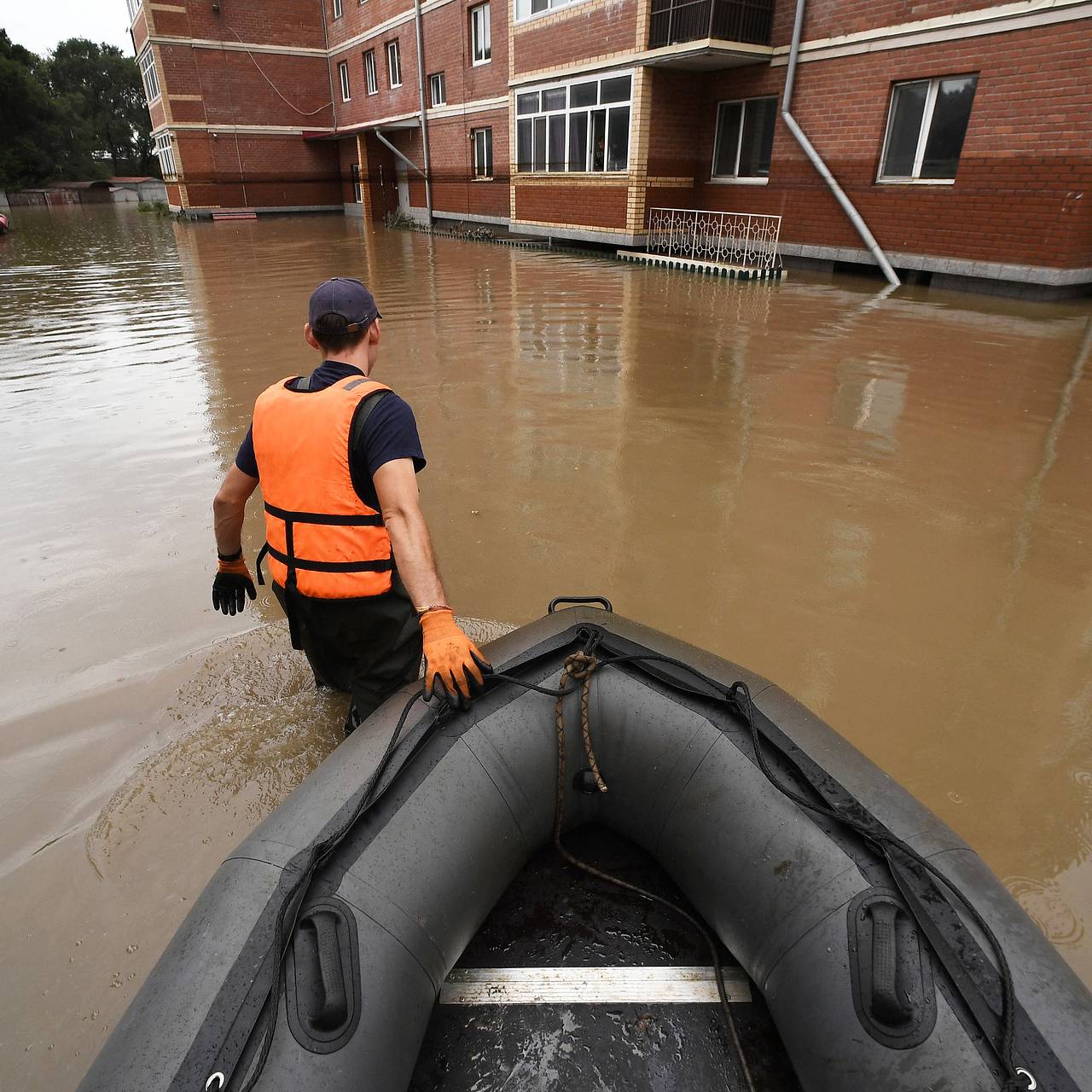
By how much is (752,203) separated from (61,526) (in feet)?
42.6

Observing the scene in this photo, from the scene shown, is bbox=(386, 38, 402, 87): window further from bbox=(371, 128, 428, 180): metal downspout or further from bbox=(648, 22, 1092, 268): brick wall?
bbox=(648, 22, 1092, 268): brick wall

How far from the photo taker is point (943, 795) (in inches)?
A: 97.7

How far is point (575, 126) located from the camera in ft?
50.7

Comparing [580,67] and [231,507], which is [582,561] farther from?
[580,67]

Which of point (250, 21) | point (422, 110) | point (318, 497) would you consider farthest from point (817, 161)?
point (250, 21)

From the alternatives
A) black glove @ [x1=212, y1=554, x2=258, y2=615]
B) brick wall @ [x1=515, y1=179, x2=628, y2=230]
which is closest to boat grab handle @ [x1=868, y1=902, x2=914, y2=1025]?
black glove @ [x1=212, y1=554, x2=258, y2=615]

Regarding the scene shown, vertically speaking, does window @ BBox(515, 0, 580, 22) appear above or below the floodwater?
above

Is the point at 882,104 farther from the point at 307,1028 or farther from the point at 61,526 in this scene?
the point at 307,1028

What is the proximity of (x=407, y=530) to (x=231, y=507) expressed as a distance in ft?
2.85

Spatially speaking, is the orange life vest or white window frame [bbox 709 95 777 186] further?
white window frame [bbox 709 95 777 186]

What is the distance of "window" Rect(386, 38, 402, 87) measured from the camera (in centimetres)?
2328

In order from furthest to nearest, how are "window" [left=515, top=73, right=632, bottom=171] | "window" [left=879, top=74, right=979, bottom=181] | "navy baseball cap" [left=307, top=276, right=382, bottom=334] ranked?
1. "window" [left=515, top=73, right=632, bottom=171]
2. "window" [left=879, top=74, right=979, bottom=181]
3. "navy baseball cap" [left=307, top=276, right=382, bottom=334]

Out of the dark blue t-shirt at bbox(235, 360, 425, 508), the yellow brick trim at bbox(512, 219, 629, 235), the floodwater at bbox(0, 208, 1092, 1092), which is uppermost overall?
the dark blue t-shirt at bbox(235, 360, 425, 508)

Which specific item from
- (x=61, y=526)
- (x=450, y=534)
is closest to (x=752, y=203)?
(x=450, y=534)
